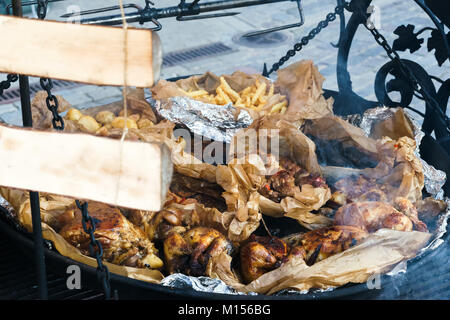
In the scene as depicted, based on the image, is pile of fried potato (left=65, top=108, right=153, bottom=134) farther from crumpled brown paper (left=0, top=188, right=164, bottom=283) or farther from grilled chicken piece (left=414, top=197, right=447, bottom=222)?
grilled chicken piece (left=414, top=197, right=447, bottom=222)

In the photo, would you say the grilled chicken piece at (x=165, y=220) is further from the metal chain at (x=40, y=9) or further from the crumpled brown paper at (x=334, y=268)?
the metal chain at (x=40, y=9)

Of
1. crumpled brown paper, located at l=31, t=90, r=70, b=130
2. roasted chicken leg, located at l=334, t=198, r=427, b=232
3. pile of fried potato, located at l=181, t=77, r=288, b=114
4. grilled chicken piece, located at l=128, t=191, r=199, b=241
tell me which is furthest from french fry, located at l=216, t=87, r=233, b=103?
roasted chicken leg, located at l=334, t=198, r=427, b=232

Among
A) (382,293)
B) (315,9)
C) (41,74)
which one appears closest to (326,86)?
(315,9)

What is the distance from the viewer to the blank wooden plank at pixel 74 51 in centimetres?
138

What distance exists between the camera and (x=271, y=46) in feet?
25.2

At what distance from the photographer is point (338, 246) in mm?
2734

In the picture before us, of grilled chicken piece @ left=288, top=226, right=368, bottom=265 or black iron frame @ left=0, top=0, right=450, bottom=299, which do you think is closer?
grilled chicken piece @ left=288, top=226, right=368, bottom=265

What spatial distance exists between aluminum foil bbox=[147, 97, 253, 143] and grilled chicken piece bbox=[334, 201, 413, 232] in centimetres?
107

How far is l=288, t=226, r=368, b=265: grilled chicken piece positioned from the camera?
8.91 feet

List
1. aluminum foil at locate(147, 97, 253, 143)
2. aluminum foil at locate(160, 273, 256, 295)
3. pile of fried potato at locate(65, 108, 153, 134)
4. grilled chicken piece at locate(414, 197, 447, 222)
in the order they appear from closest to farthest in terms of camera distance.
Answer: aluminum foil at locate(160, 273, 256, 295)
grilled chicken piece at locate(414, 197, 447, 222)
aluminum foil at locate(147, 97, 253, 143)
pile of fried potato at locate(65, 108, 153, 134)

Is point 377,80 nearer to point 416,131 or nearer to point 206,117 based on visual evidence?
point 416,131

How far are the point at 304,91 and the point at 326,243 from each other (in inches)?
64.1

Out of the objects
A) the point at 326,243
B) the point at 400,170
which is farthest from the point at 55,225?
the point at 400,170
